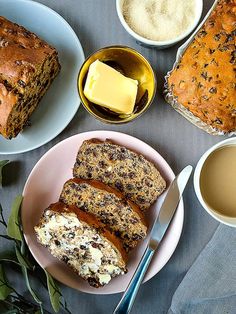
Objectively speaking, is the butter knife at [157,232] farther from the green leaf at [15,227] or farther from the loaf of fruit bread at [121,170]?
the green leaf at [15,227]

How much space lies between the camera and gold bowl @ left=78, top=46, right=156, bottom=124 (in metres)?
1.55

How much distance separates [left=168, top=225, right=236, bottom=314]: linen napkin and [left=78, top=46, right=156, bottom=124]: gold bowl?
42 cm

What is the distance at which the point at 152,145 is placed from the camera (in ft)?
5.47

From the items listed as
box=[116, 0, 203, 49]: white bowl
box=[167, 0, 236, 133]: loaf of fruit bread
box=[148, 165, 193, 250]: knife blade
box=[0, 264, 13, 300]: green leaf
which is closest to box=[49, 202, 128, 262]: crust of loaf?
box=[148, 165, 193, 250]: knife blade

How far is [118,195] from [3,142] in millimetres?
348

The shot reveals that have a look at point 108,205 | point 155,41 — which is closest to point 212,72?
point 155,41

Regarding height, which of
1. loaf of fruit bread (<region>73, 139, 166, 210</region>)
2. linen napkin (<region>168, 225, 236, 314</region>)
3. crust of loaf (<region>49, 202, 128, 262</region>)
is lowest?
linen napkin (<region>168, 225, 236, 314</region>)

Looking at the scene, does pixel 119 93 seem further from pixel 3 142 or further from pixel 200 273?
pixel 200 273

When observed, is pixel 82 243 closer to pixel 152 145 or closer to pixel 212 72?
pixel 152 145

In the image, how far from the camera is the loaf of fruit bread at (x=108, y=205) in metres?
1.55

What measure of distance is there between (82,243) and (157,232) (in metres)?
0.21

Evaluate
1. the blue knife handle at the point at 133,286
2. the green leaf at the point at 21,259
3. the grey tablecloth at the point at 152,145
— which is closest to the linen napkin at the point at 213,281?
the grey tablecloth at the point at 152,145

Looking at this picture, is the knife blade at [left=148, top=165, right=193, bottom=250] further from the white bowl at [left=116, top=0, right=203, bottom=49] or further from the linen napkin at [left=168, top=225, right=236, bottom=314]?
the white bowl at [left=116, top=0, right=203, bottom=49]

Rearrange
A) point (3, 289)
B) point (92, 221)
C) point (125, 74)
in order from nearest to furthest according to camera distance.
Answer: point (3, 289) < point (92, 221) < point (125, 74)
